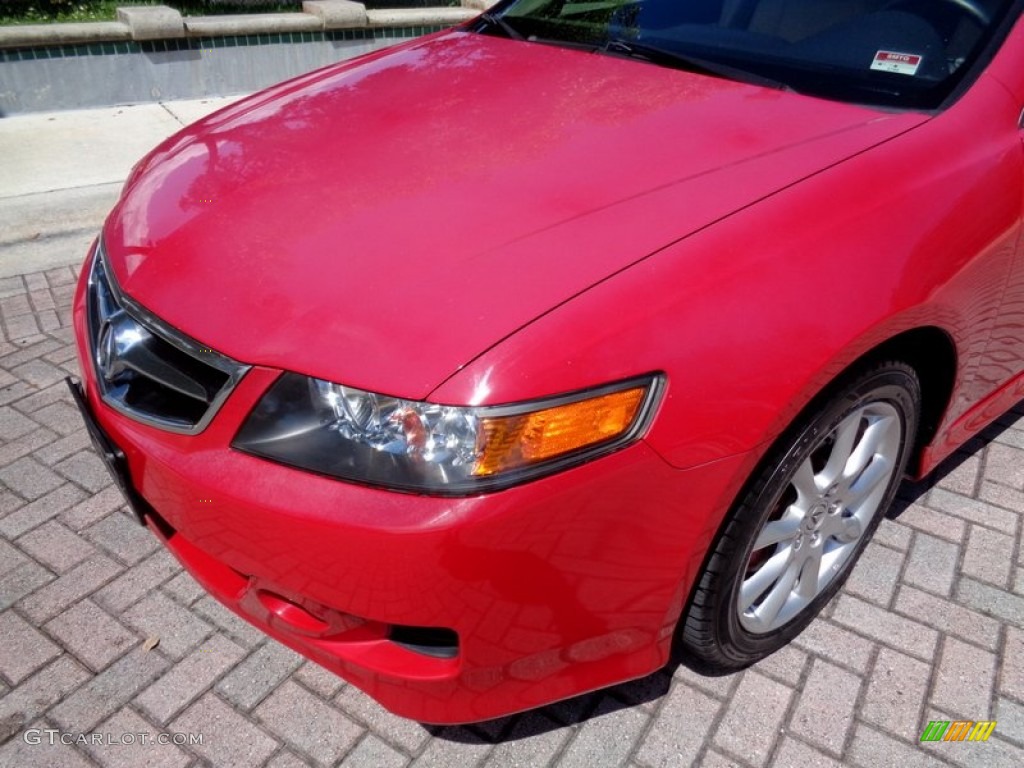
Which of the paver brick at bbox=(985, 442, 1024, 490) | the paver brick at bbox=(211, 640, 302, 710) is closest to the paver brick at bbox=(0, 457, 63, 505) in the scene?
the paver brick at bbox=(211, 640, 302, 710)

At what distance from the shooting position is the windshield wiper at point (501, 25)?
2.82 metres

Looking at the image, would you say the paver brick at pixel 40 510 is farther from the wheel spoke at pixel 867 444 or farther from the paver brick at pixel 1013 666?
the paver brick at pixel 1013 666

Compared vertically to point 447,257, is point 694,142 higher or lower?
higher

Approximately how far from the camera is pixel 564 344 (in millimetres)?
1490

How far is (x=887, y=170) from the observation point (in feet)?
6.14

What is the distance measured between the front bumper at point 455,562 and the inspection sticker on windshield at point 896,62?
1.25 m

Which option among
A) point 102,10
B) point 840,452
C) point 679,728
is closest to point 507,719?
point 679,728

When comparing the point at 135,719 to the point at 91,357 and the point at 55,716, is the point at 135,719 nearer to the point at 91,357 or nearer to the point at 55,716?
the point at 55,716

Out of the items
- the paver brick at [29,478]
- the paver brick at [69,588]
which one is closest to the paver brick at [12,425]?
the paver brick at [29,478]

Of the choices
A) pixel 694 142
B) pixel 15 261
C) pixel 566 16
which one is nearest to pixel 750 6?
pixel 566 16

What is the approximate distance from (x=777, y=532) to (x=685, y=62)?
1.33m

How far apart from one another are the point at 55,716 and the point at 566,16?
8.27ft

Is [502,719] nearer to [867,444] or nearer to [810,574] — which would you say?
[810,574]
